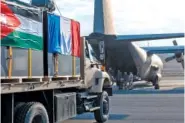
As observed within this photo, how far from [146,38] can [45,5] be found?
75.3ft

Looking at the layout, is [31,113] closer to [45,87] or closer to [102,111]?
[45,87]

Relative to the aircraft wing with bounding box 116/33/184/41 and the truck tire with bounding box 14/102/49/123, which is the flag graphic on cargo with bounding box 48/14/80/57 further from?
the aircraft wing with bounding box 116/33/184/41

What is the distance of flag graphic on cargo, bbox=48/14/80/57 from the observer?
950cm

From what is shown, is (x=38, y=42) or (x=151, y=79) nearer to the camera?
(x=38, y=42)

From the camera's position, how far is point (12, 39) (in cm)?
772

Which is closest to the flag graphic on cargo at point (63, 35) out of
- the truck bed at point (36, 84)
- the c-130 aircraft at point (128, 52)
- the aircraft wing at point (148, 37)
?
the truck bed at point (36, 84)

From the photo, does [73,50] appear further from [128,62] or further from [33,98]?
[128,62]

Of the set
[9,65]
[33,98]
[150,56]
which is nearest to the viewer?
[9,65]

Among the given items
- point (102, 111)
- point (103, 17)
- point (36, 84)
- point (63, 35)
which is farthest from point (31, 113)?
point (103, 17)

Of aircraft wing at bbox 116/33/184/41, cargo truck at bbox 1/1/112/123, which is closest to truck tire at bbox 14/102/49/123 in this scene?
cargo truck at bbox 1/1/112/123

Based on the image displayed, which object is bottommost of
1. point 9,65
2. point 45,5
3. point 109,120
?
point 109,120

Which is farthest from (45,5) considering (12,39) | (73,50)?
(12,39)

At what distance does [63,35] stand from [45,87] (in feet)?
6.10

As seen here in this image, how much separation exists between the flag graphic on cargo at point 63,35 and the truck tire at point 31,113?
4.52ft
